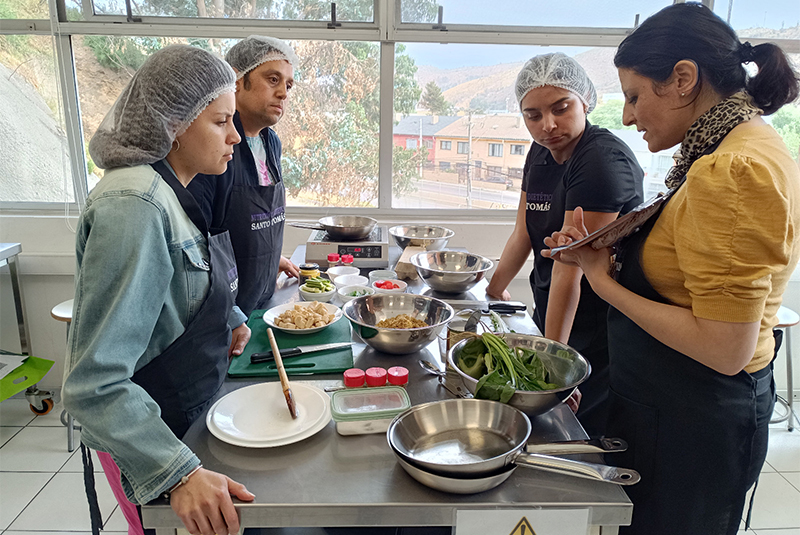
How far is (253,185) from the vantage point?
2145 millimetres

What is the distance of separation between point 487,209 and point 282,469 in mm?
3016

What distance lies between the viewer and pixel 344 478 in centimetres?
109

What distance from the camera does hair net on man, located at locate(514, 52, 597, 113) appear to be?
2.02 meters

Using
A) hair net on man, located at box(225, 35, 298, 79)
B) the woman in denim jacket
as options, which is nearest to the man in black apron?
hair net on man, located at box(225, 35, 298, 79)

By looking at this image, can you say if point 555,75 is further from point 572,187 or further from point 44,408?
point 44,408

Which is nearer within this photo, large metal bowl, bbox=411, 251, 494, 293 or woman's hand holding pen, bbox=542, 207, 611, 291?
woman's hand holding pen, bbox=542, 207, 611, 291

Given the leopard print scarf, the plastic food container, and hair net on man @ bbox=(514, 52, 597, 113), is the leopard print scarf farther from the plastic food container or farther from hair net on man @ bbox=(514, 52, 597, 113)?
the plastic food container

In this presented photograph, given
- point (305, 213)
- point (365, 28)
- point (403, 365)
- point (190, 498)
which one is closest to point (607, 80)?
point (365, 28)

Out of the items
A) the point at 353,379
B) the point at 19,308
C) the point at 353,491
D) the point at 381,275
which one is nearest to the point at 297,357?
the point at 353,379

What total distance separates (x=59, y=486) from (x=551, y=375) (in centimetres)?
259

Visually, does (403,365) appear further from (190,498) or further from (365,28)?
(365,28)

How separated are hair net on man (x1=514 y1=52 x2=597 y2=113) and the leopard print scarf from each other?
0.82m

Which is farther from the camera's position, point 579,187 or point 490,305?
point 490,305

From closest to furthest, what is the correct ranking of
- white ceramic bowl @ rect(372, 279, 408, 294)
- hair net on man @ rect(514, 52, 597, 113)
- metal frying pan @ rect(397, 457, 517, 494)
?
metal frying pan @ rect(397, 457, 517, 494) → hair net on man @ rect(514, 52, 597, 113) → white ceramic bowl @ rect(372, 279, 408, 294)
